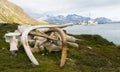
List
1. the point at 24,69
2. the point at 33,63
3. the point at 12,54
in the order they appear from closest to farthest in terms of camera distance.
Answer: the point at 24,69
the point at 33,63
the point at 12,54

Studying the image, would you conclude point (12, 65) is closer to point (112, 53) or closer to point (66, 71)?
point (66, 71)

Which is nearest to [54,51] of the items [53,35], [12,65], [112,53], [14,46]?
[53,35]

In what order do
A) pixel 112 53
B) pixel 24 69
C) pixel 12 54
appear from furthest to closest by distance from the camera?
pixel 112 53, pixel 12 54, pixel 24 69

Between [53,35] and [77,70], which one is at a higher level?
[53,35]

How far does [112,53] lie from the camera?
1291 inches

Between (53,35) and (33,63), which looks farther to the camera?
(53,35)

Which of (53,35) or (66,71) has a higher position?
(53,35)

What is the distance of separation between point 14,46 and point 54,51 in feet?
11.4

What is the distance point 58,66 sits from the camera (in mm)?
23406

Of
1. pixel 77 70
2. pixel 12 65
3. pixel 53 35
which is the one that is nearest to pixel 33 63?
pixel 12 65

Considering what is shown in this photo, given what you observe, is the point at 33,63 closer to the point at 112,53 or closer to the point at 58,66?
the point at 58,66

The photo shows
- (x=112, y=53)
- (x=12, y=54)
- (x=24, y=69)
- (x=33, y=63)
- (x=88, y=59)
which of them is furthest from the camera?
(x=112, y=53)

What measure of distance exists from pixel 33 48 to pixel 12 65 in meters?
4.77

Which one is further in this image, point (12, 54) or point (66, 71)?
point (12, 54)
